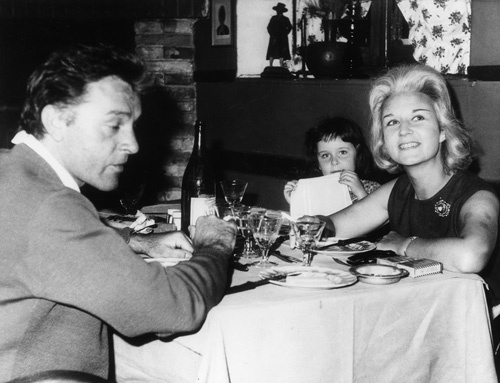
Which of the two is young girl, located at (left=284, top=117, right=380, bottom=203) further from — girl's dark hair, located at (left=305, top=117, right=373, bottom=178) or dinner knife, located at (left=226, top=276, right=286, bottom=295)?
dinner knife, located at (left=226, top=276, right=286, bottom=295)

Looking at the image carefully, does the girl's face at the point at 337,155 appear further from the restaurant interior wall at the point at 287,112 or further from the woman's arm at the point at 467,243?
the woman's arm at the point at 467,243

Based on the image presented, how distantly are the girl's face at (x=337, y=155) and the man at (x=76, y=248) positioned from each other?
1699 millimetres

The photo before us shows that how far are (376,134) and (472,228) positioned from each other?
73cm

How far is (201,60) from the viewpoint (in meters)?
4.65

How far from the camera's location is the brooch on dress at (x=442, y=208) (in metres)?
2.21

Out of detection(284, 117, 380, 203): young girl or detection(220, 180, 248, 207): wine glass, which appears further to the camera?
detection(284, 117, 380, 203): young girl

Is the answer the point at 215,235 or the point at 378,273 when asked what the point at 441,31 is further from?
the point at 215,235

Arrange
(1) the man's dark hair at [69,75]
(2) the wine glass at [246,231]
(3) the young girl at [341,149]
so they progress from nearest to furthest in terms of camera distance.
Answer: (1) the man's dark hair at [69,75]
(2) the wine glass at [246,231]
(3) the young girl at [341,149]

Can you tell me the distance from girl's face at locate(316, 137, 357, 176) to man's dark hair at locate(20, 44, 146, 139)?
179 centimetres

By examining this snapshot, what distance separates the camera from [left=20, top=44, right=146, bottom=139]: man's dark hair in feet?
4.39

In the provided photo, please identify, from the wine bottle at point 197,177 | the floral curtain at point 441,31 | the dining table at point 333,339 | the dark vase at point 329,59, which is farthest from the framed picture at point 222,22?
the dining table at point 333,339

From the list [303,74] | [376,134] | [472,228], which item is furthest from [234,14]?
[472,228]

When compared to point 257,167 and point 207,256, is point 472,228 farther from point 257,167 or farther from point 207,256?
point 257,167

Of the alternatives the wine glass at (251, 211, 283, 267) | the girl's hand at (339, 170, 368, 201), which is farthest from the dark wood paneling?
the wine glass at (251, 211, 283, 267)
